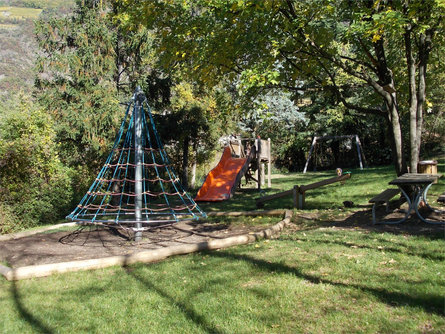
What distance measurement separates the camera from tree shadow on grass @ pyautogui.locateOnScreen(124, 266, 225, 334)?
3.32 metres

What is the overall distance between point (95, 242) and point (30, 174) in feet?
16.5

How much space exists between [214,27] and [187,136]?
368 inches

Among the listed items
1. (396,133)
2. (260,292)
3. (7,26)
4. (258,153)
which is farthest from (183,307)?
(7,26)

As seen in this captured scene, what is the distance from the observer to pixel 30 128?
12.2m

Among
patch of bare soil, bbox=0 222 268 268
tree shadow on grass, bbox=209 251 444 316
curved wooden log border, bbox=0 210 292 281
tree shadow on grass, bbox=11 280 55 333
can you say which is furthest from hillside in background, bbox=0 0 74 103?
tree shadow on grass, bbox=209 251 444 316

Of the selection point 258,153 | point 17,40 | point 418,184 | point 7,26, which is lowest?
point 418,184

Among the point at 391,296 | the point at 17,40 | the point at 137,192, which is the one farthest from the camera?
the point at 17,40

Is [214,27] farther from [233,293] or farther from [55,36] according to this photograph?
[55,36]

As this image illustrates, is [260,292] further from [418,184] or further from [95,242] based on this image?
[95,242]

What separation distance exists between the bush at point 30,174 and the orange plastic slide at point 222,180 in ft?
15.5

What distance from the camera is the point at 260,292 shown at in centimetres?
400

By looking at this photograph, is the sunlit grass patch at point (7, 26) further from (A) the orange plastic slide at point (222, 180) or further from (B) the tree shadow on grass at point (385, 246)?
(B) the tree shadow on grass at point (385, 246)

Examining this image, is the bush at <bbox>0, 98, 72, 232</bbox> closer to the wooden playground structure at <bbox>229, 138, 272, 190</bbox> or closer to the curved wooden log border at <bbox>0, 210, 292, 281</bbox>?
the curved wooden log border at <bbox>0, 210, 292, 281</bbox>

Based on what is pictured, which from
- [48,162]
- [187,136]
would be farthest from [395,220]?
[187,136]
